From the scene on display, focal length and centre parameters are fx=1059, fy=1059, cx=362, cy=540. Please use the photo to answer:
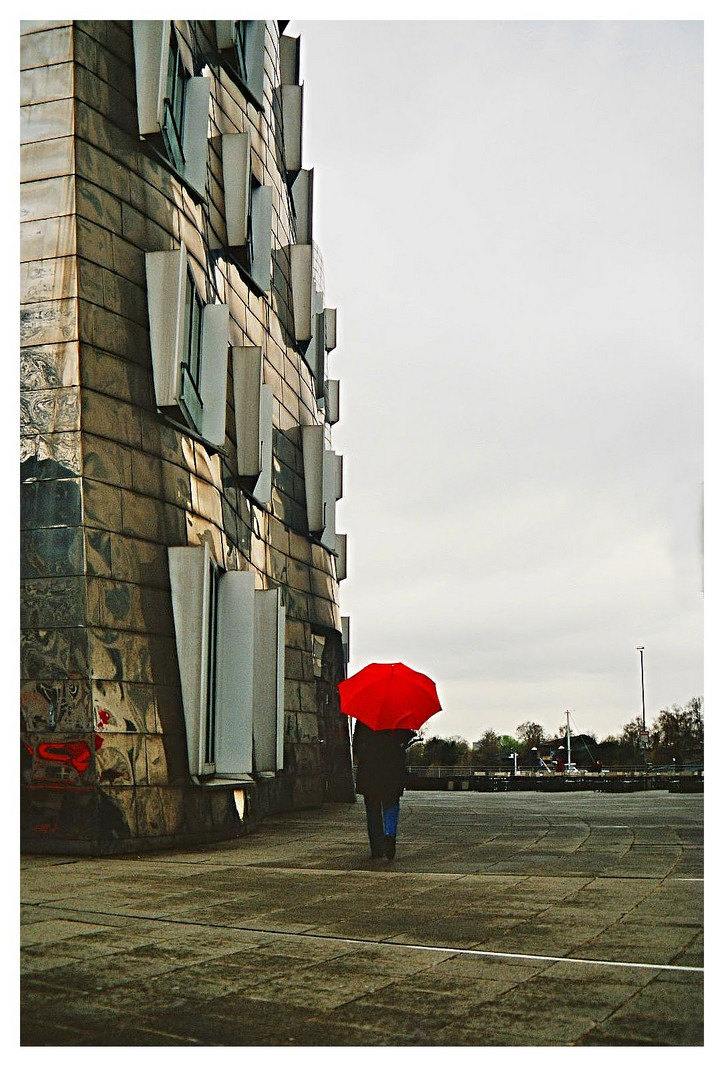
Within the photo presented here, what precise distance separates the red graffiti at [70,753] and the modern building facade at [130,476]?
0.08 ft

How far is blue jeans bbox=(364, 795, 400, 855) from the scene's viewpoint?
11.3 m

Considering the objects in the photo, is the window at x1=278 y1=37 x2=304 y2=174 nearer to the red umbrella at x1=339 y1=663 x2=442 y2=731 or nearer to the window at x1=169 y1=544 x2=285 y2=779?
the window at x1=169 y1=544 x2=285 y2=779

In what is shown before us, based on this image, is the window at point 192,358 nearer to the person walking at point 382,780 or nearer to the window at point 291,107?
the person walking at point 382,780

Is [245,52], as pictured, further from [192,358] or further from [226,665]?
[226,665]

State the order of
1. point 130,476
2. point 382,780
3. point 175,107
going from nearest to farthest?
point 382,780 → point 130,476 → point 175,107

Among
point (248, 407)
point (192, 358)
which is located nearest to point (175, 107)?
point (192, 358)

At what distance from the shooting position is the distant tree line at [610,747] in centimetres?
6038

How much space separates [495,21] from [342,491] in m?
26.0

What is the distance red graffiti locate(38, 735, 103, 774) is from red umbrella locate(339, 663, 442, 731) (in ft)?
9.68

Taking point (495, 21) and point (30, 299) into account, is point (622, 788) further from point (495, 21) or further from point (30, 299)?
point (495, 21)

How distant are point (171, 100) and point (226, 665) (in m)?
8.07

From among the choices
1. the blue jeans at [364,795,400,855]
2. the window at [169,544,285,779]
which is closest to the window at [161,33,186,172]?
the window at [169,544,285,779]

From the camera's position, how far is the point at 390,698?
1127 centimetres
